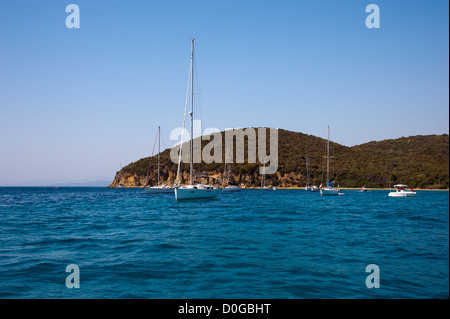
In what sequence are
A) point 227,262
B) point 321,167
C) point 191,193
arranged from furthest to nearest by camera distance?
point 321,167, point 191,193, point 227,262

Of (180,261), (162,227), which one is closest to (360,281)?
(180,261)

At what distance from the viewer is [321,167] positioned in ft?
342

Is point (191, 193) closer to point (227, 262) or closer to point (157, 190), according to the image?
point (227, 262)

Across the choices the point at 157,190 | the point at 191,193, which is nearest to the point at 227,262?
the point at 191,193

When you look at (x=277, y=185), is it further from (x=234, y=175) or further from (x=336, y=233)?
(x=336, y=233)

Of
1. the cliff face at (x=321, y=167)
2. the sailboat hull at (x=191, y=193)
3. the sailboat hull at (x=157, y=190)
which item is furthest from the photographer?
the cliff face at (x=321, y=167)

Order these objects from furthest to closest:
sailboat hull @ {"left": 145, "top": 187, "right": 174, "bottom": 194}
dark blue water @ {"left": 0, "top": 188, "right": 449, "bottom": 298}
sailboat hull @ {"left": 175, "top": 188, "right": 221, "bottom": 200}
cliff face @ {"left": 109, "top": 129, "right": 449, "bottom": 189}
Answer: cliff face @ {"left": 109, "top": 129, "right": 449, "bottom": 189} < sailboat hull @ {"left": 145, "top": 187, "right": 174, "bottom": 194} < sailboat hull @ {"left": 175, "top": 188, "right": 221, "bottom": 200} < dark blue water @ {"left": 0, "top": 188, "right": 449, "bottom": 298}

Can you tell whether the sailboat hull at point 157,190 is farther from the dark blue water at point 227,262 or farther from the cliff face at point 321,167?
the dark blue water at point 227,262

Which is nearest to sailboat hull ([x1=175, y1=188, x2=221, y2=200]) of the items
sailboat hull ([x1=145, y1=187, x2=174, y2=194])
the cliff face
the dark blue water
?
the dark blue water

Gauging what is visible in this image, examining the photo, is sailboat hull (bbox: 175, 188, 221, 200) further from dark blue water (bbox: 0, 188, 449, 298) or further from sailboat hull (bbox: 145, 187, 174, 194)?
sailboat hull (bbox: 145, 187, 174, 194)

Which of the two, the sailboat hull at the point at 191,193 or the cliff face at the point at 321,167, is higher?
the cliff face at the point at 321,167

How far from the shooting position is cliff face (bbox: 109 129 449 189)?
83938mm

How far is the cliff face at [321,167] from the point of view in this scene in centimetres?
8394

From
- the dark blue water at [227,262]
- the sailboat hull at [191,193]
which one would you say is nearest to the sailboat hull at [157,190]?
the sailboat hull at [191,193]
